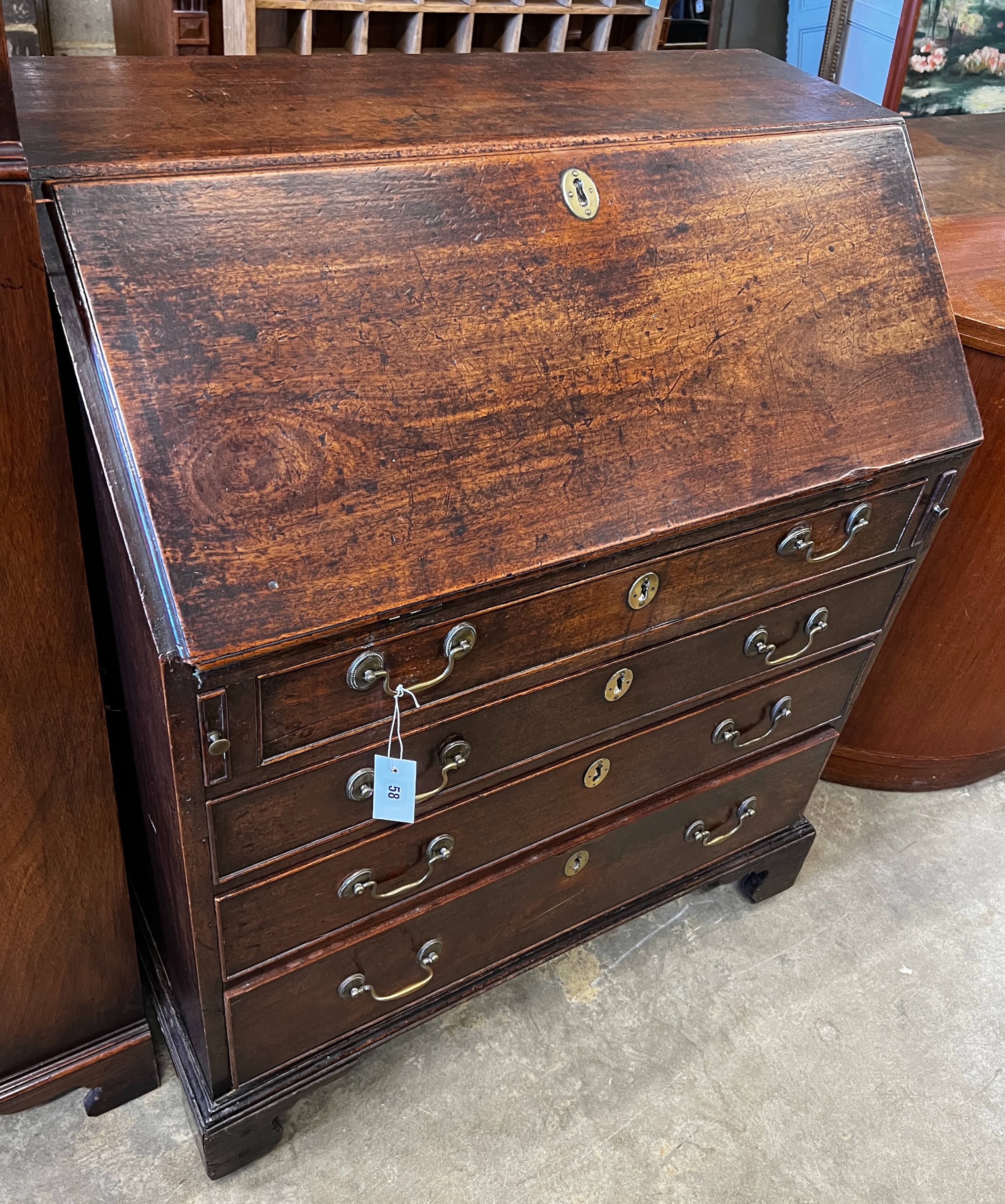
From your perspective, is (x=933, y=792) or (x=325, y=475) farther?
(x=933, y=792)

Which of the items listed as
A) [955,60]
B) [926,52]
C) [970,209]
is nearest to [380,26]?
[926,52]

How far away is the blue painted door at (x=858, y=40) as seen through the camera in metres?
3.11

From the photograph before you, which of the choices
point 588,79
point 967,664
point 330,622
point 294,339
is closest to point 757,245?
point 588,79

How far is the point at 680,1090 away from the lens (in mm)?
1664

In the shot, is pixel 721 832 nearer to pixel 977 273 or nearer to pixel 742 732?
pixel 742 732

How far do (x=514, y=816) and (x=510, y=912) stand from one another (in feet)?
0.71

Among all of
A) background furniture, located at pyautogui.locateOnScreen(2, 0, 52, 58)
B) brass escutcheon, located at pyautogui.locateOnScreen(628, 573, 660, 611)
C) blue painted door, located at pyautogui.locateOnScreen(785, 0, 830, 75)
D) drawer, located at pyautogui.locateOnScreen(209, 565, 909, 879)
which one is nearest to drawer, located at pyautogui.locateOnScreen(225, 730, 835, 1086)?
drawer, located at pyautogui.locateOnScreen(209, 565, 909, 879)

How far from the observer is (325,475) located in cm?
100

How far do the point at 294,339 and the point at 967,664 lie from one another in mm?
1590

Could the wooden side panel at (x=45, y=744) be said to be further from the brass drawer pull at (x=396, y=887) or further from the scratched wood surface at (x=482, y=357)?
the brass drawer pull at (x=396, y=887)

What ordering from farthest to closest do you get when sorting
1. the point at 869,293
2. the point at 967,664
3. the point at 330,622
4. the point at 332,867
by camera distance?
the point at 967,664, the point at 869,293, the point at 332,867, the point at 330,622

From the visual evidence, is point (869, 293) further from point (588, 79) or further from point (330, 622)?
point (330, 622)

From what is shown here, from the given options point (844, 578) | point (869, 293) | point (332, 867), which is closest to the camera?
point (332, 867)

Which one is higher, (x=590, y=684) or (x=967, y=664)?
(x=590, y=684)
